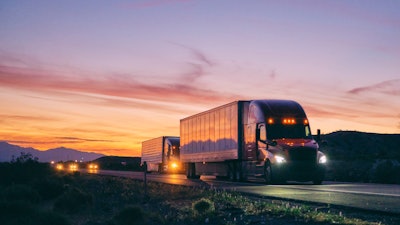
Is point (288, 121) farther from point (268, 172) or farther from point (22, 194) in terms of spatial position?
point (22, 194)

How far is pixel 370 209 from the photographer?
1385 centimetres

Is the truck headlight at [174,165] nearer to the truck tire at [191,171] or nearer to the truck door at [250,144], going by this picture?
the truck tire at [191,171]

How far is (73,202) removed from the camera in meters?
18.1

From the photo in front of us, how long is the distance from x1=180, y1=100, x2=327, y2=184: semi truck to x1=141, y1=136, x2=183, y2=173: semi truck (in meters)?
15.8

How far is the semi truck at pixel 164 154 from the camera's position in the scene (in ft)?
182

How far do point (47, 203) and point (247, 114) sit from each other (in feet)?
41.6

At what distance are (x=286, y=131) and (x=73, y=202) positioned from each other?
13.7m

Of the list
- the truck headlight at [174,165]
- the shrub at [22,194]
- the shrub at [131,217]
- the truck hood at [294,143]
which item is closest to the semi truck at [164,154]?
the truck headlight at [174,165]

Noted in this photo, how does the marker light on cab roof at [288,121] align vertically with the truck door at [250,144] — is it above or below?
above

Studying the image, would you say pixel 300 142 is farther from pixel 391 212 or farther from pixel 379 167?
pixel 391 212

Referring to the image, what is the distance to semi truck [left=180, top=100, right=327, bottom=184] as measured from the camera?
2822 cm

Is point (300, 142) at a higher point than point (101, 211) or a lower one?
higher

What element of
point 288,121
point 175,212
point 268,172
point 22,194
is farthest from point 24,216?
point 288,121

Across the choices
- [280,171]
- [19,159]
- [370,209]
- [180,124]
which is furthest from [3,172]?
[370,209]
